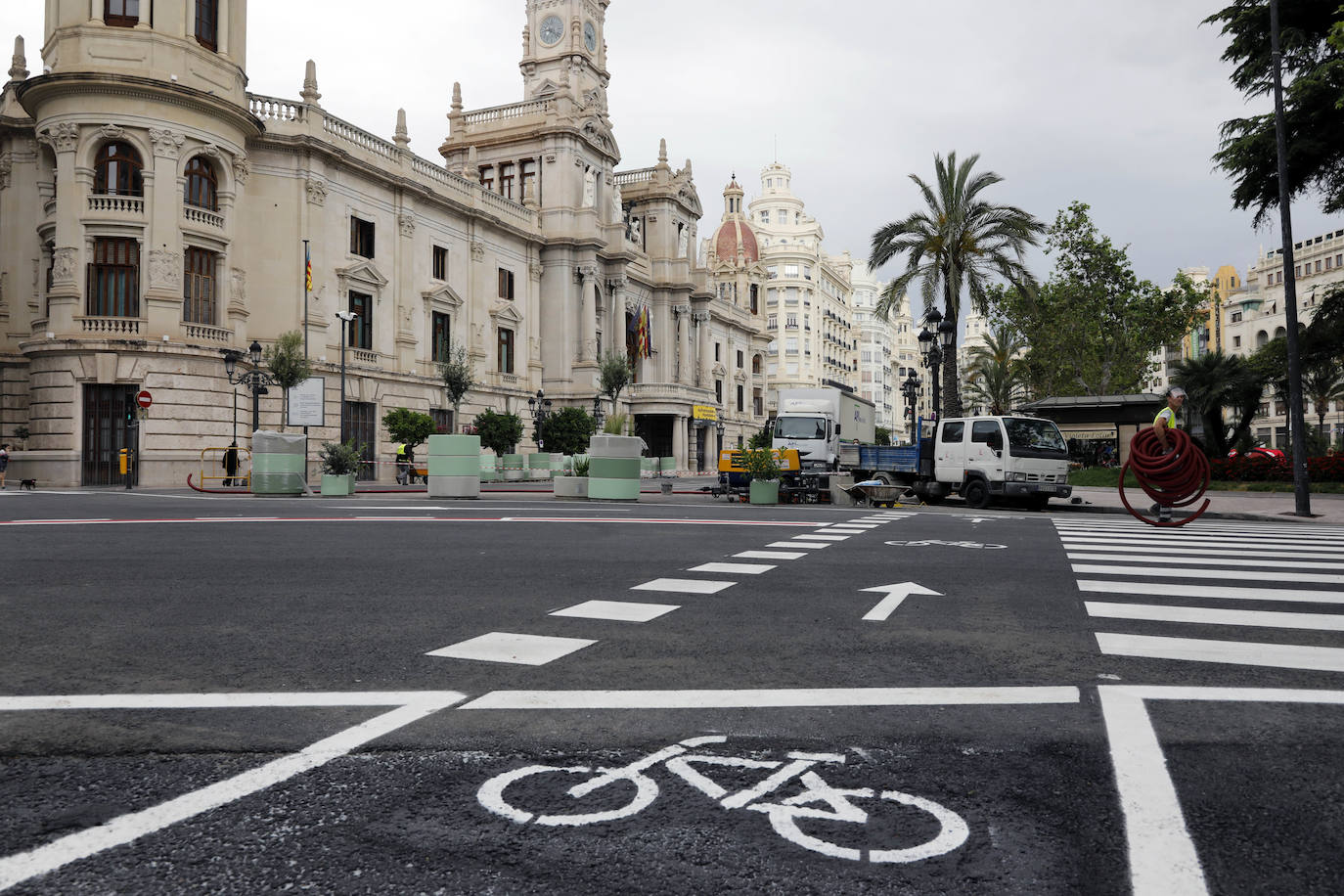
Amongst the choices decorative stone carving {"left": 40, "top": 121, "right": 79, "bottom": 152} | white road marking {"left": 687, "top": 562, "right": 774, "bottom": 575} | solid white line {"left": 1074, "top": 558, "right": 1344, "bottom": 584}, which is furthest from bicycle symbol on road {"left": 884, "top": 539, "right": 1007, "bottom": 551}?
decorative stone carving {"left": 40, "top": 121, "right": 79, "bottom": 152}

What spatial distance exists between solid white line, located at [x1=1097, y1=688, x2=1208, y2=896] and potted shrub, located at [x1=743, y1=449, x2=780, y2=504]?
18.6 metres

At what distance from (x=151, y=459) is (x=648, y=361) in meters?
41.1

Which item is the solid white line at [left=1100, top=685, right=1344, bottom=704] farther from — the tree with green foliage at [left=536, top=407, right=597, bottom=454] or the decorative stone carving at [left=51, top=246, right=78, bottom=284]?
the tree with green foliage at [left=536, top=407, right=597, bottom=454]

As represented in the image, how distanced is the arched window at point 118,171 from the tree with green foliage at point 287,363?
6.96m

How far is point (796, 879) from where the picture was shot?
2334mm

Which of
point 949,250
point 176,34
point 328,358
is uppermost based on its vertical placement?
point 176,34

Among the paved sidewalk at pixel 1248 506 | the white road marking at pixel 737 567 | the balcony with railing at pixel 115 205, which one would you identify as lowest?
the white road marking at pixel 737 567

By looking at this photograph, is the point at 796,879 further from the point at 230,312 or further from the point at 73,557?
the point at 230,312

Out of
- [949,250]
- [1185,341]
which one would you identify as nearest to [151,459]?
[949,250]

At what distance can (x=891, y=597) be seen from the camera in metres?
7.25

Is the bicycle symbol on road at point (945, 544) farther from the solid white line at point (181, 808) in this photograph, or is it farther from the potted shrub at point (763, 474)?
the potted shrub at point (763, 474)

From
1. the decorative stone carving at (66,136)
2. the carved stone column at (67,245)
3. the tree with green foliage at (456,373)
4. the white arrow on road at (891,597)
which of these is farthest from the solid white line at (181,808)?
the tree with green foliage at (456,373)

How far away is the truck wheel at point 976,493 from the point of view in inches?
810

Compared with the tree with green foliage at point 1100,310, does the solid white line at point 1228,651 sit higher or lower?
lower
